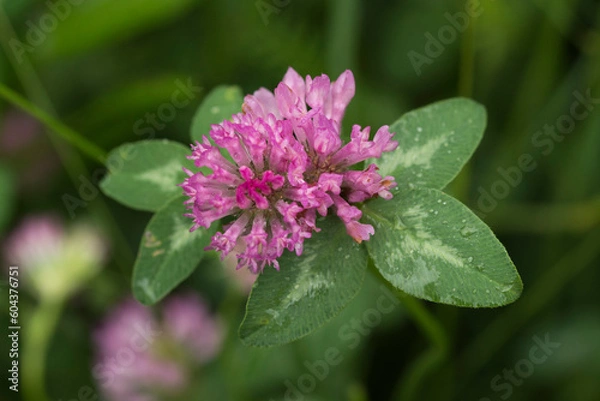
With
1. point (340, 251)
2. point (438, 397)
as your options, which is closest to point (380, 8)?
point (438, 397)

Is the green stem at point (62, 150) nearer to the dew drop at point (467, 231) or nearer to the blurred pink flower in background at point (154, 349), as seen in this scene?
the blurred pink flower in background at point (154, 349)

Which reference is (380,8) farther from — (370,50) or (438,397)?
(438,397)

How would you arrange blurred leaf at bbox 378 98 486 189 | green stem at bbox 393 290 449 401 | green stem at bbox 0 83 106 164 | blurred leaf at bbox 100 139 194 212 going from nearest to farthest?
blurred leaf at bbox 378 98 486 189 < blurred leaf at bbox 100 139 194 212 < green stem at bbox 393 290 449 401 < green stem at bbox 0 83 106 164

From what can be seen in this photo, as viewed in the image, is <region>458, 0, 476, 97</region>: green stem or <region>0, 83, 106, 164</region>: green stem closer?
<region>0, 83, 106, 164</region>: green stem

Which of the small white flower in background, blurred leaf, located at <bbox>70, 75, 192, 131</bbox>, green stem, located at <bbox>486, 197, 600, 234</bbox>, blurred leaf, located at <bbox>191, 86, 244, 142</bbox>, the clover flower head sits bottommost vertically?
the small white flower in background

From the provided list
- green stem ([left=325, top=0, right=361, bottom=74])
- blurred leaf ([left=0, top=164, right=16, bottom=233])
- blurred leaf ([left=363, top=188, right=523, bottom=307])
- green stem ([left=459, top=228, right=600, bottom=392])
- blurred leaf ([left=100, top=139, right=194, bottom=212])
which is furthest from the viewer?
blurred leaf ([left=0, top=164, right=16, bottom=233])

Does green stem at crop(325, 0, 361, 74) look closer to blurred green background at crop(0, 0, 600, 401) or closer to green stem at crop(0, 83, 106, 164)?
blurred green background at crop(0, 0, 600, 401)

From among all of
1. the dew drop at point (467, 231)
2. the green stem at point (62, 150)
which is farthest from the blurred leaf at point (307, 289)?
the green stem at point (62, 150)

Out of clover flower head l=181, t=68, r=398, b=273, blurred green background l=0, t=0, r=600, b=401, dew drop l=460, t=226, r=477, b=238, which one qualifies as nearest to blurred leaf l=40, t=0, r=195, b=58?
blurred green background l=0, t=0, r=600, b=401
